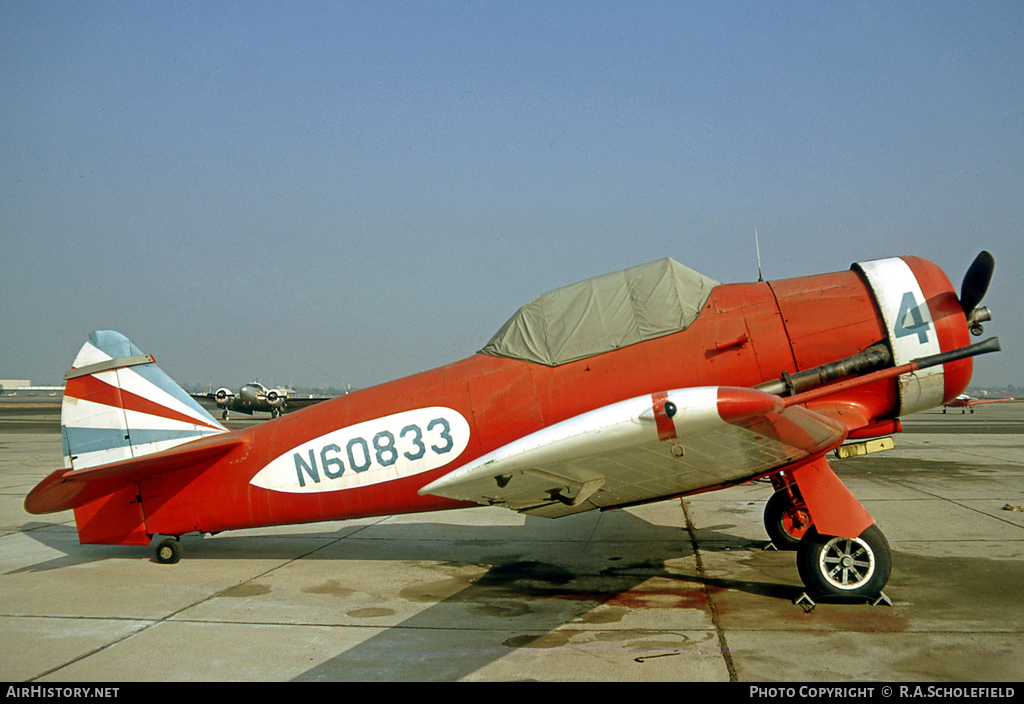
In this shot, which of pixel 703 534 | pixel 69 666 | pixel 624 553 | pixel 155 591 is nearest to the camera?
pixel 69 666

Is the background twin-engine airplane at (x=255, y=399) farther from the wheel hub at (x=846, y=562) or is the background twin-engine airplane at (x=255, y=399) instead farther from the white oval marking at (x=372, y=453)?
the wheel hub at (x=846, y=562)

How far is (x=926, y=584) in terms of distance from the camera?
19.8 ft

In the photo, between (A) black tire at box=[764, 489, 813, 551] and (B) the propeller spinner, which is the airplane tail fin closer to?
(A) black tire at box=[764, 489, 813, 551]

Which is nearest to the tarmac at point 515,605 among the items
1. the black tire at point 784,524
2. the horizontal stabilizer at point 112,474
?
the black tire at point 784,524

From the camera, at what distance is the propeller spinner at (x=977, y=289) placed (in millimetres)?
5684

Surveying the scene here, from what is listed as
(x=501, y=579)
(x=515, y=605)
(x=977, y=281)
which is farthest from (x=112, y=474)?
(x=977, y=281)

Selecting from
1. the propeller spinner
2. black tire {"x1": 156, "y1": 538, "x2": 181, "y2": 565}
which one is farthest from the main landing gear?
black tire {"x1": 156, "y1": 538, "x2": 181, "y2": 565}

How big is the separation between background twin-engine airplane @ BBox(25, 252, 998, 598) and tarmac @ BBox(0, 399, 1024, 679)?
651 millimetres

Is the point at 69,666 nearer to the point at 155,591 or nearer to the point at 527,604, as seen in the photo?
the point at 155,591

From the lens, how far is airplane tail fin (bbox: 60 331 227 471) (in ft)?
25.1

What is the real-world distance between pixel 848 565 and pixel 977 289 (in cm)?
258

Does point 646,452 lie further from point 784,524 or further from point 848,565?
point 784,524
